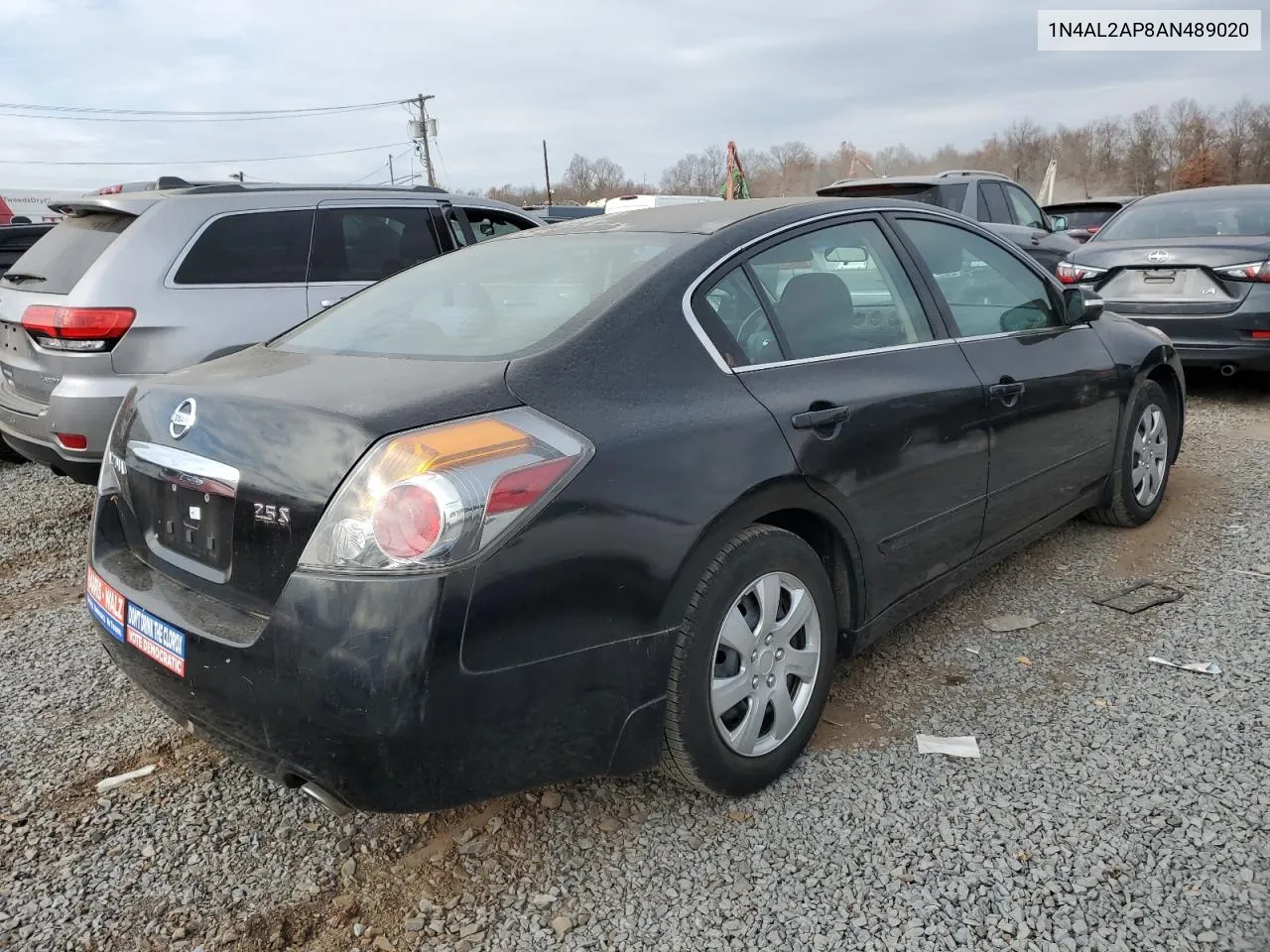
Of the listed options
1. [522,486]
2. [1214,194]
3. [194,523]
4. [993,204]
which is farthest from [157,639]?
[993,204]

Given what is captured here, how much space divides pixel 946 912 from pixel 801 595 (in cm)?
83

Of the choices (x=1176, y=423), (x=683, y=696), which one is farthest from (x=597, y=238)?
(x=1176, y=423)

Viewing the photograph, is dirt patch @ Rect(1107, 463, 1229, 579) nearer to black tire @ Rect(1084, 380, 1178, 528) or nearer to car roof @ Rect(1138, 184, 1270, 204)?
black tire @ Rect(1084, 380, 1178, 528)

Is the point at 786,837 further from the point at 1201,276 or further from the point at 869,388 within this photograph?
the point at 1201,276

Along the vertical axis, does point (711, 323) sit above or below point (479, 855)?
above

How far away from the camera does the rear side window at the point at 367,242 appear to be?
5422 mm

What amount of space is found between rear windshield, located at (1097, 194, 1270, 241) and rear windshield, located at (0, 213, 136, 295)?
7.29 meters

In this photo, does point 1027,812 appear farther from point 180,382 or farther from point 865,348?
point 180,382

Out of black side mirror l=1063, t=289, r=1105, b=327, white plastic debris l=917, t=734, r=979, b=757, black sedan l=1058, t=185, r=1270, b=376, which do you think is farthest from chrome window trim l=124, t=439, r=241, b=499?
black sedan l=1058, t=185, r=1270, b=376

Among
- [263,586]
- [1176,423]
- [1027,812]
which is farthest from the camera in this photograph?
[1176,423]

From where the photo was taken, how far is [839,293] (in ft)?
9.71

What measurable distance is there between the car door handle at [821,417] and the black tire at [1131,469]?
2.23m

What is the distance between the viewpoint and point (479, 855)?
2373mm

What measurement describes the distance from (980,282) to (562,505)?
243cm
